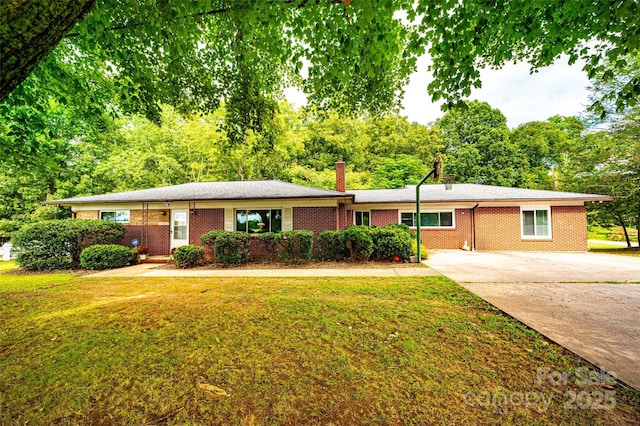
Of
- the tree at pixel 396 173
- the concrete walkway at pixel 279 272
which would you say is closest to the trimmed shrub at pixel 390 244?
the concrete walkway at pixel 279 272

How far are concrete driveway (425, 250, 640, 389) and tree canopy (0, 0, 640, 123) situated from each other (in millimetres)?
3319

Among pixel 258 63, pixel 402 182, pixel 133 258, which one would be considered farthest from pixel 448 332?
pixel 402 182

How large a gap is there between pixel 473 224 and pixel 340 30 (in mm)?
13969

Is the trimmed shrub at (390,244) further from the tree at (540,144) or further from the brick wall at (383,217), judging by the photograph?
the tree at (540,144)

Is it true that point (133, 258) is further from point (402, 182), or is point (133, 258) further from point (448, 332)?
point (402, 182)

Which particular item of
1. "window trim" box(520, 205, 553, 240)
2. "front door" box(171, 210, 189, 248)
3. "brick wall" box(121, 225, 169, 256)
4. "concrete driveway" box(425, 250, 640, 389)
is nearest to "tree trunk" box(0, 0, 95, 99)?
"concrete driveway" box(425, 250, 640, 389)

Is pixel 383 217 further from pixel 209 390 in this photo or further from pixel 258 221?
pixel 209 390

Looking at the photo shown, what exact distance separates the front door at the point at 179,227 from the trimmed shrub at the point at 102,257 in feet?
7.99

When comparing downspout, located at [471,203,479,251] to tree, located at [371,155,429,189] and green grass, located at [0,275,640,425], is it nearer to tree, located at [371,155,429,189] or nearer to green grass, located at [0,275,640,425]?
green grass, located at [0,275,640,425]

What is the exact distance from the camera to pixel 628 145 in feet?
47.1

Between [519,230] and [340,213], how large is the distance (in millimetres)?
10300

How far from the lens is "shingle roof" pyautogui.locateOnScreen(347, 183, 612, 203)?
13.0 metres

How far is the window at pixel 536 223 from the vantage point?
13500 millimetres

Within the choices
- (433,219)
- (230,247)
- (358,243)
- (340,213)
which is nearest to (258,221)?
(230,247)
